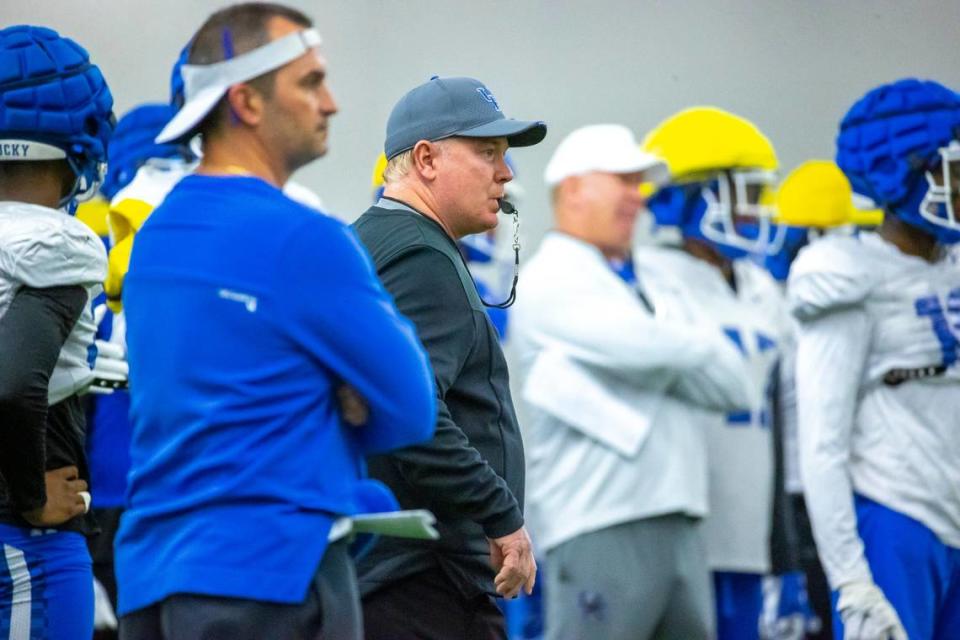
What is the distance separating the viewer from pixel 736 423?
15.5 feet

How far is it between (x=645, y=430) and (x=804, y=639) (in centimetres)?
231

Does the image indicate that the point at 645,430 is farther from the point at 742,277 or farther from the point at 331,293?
the point at 331,293

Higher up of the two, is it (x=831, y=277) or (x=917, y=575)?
(x=831, y=277)

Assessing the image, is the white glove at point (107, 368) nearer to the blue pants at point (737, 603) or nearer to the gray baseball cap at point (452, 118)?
the gray baseball cap at point (452, 118)

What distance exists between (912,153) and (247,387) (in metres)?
2.21

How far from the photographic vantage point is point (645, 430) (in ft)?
14.2

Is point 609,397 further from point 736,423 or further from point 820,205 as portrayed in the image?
point 820,205

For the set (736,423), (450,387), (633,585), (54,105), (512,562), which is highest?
(54,105)

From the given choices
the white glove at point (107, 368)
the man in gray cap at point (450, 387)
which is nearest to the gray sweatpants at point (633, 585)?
the man in gray cap at point (450, 387)

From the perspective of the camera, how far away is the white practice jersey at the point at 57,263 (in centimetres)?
257

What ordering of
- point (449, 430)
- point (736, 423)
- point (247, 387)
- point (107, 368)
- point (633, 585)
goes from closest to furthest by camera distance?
point (247, 387)
point (449, 430)
point (107, 368)
point (633, 585)
point (736, 423)

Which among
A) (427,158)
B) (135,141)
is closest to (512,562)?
(427,158)

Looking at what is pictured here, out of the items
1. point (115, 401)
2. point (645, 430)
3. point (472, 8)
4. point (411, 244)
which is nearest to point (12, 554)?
point (411, 244)

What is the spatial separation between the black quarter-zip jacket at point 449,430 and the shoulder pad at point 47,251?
459 millimetres
